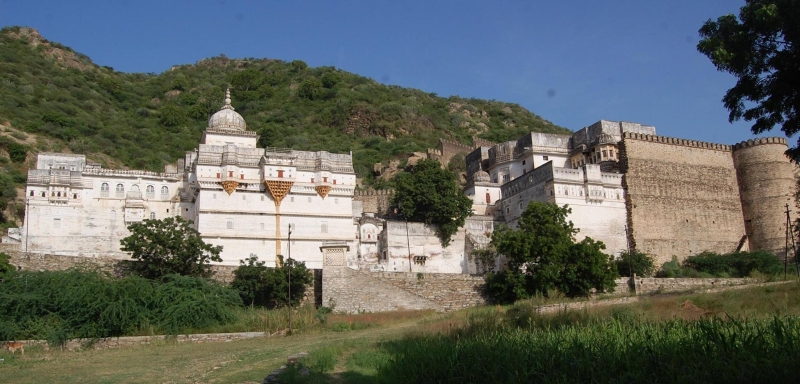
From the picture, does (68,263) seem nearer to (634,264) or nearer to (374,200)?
(374,200)

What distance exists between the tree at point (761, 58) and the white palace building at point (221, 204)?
3101 centimetres

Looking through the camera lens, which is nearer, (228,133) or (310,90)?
(228,133)

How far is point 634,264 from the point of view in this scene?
139ft

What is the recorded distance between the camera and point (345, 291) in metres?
32.1

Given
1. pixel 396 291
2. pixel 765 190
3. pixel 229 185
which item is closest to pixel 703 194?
pixel 765 190

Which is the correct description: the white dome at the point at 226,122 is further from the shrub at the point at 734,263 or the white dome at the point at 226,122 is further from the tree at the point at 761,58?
the tree at the point at 761,58

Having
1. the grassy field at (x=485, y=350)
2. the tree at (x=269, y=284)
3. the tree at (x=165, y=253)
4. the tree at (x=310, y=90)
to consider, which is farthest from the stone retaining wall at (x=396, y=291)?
the tree at (x=310, y=90)

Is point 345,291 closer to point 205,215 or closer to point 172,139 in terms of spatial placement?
point 205,215

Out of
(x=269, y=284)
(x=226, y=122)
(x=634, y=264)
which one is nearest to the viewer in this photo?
(x=269, y=284)

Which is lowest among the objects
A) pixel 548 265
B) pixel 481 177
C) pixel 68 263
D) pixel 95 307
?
pixel 95 307

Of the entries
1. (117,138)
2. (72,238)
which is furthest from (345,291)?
(117,138)

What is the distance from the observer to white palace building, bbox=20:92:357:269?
42.6m

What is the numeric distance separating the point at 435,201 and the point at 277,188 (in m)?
9.52

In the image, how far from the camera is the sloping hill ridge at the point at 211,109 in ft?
230
